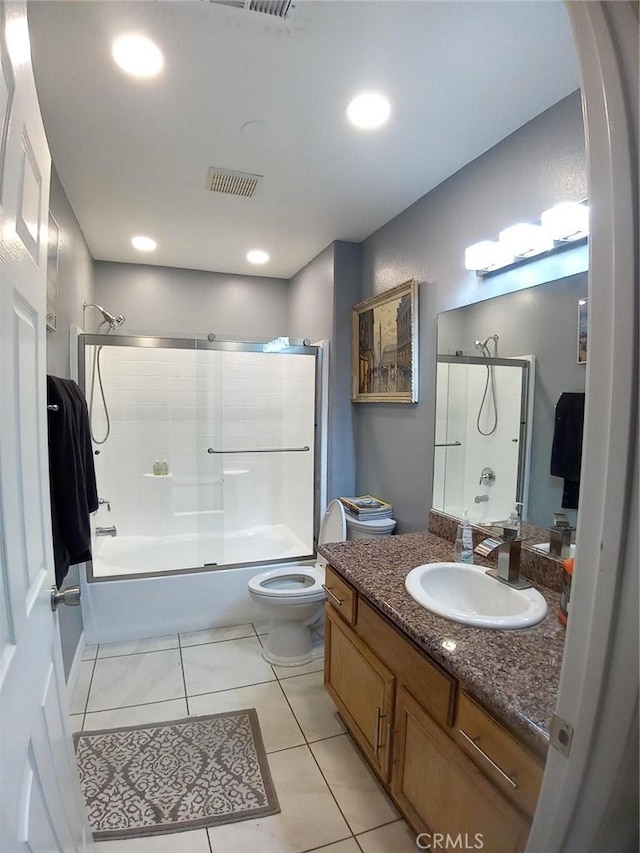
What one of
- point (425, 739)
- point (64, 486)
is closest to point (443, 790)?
point (425, 739)

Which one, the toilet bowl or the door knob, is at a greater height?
the door knob

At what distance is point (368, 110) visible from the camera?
5.26 feet

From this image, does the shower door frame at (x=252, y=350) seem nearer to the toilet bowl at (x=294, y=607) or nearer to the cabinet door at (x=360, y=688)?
the toilet bowl at (x=294, y=607)

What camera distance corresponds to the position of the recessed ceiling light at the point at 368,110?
154 cm

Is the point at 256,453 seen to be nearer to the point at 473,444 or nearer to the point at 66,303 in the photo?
the point at 66,303

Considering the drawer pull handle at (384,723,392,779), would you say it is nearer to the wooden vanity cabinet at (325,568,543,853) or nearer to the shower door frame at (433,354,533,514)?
the wooden vanity cabinet at (325,568,543,853)

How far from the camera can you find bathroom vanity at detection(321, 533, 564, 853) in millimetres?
965

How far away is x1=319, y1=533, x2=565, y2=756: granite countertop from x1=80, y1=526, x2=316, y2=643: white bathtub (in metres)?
1.42

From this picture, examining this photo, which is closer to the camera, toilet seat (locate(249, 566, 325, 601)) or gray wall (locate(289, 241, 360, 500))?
toilet seat (locate(249, 566, 325, 601))

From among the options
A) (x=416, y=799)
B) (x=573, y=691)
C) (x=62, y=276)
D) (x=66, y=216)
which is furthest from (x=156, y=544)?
(x=573, y=691)

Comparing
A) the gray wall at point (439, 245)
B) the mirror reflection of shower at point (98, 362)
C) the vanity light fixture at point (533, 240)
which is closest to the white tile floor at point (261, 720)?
the gray wall at point (439, 245)

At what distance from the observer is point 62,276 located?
7.35 feet

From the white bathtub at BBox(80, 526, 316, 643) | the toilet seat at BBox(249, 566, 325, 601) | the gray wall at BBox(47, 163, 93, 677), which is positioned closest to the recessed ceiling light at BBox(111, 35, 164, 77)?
the gray wall at BBox(47, 163, 93, 677)

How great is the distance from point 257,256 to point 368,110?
5.80 ft
